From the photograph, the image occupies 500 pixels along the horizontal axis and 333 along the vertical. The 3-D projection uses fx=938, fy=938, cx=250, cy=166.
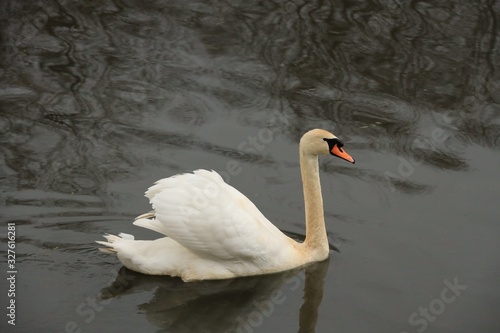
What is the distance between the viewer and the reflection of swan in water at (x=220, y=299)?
7402 millimetres

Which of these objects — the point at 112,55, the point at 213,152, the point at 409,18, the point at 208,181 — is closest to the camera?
the point at 208,181

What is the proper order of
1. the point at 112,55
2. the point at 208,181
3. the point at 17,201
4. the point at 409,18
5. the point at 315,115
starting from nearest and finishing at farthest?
the point at 208,181
the point at 17,201
the point at 315,115
the point at 112,55
the point at 409,18

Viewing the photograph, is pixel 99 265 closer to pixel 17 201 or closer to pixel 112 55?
pixel 17 201

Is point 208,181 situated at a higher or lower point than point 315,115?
higher

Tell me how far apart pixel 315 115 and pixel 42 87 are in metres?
3.22

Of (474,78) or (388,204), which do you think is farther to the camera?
(474,78)

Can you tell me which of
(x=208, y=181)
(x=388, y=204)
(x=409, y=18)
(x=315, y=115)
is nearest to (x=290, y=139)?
(x=315, y=115)

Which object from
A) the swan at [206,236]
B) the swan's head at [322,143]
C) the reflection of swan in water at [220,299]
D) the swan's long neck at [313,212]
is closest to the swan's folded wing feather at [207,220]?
the swan at [206,236]

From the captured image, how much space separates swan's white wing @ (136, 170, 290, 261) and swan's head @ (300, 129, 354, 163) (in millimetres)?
830

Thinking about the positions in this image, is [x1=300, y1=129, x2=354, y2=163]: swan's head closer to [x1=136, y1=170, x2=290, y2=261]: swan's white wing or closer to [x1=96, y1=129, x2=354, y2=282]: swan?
[x1=96, y1=129, x2=354, y2=282]: swan

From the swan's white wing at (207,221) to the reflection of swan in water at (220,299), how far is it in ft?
0.88

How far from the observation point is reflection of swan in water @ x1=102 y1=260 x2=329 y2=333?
7.40m

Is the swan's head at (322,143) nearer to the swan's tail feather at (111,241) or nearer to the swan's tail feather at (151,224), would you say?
the swan's tail feather at (151,224)

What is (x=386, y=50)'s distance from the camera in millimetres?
12570
